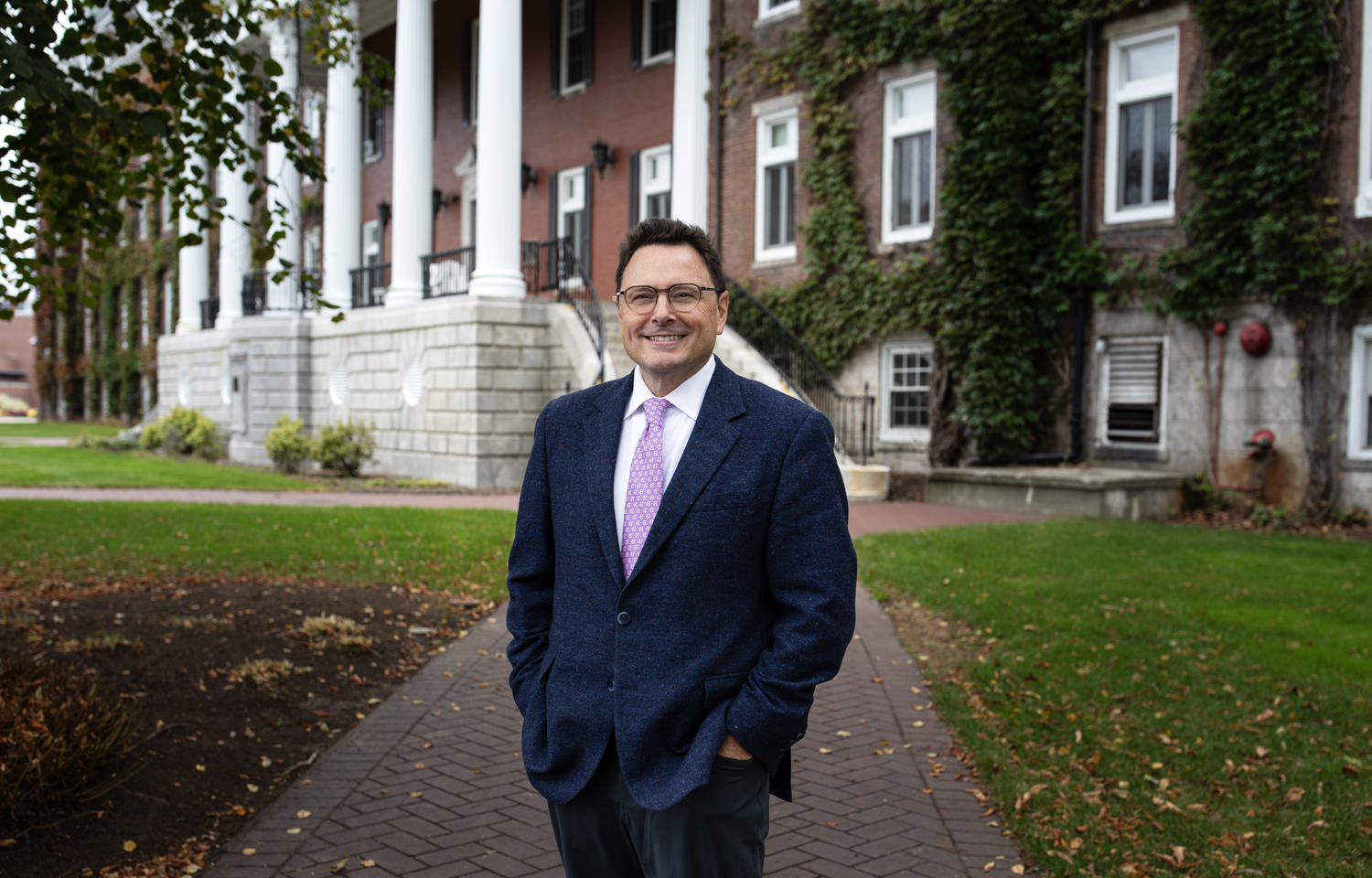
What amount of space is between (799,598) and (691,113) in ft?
58.2

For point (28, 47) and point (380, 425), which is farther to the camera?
point (380, 425)

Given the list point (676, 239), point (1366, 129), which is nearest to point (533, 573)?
point (676, 239)

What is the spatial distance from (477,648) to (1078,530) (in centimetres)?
689

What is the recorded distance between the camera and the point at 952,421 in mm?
16047

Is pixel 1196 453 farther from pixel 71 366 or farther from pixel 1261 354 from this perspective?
pixel 71 366

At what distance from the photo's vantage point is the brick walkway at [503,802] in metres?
4.08

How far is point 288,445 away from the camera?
752 inches

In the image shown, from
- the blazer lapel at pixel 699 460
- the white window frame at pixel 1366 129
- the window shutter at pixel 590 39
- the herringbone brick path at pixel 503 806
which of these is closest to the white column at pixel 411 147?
the window shutter at pixel 590 39

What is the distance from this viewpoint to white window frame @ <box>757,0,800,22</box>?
18484 mm

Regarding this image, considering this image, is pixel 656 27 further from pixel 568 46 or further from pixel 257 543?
pixel 257 543

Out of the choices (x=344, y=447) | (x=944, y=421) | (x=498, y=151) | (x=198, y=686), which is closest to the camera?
(x=198, y=686)

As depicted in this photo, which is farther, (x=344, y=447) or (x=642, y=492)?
(x=344, y=447)

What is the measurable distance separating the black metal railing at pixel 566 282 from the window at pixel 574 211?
61.3 inches

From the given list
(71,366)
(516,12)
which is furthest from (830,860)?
(71,366)
